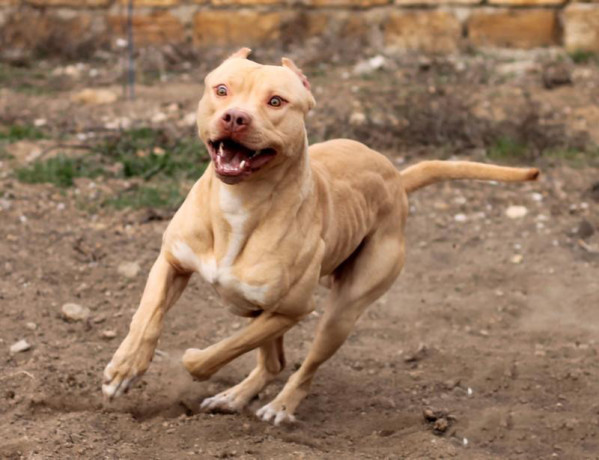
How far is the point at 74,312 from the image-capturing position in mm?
5805

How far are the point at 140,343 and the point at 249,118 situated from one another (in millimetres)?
989

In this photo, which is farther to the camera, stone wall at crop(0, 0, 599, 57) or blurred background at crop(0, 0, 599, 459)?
stone wall at crop(0, 0, 599, 57)

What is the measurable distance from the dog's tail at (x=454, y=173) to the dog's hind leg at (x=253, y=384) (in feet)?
3.15

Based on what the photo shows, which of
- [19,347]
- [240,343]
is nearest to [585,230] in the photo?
[240,343]

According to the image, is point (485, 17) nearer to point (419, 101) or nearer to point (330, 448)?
point (419, 101)

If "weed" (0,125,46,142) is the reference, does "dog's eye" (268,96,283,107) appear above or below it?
above

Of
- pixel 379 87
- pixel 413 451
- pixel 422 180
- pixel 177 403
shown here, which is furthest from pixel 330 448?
pixel 379 87

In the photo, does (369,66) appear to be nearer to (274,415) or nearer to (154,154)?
(154,154)

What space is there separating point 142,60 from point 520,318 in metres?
5.31

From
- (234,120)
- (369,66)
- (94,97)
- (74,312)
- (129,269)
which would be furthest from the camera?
(369,66)

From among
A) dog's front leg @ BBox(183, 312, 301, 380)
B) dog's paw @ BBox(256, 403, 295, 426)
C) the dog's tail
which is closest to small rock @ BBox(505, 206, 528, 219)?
the dog's tail

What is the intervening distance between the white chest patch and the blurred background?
69 cm

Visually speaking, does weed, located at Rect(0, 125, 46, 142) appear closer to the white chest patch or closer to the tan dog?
the tan dog

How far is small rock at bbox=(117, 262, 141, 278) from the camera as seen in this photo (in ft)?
20.9
